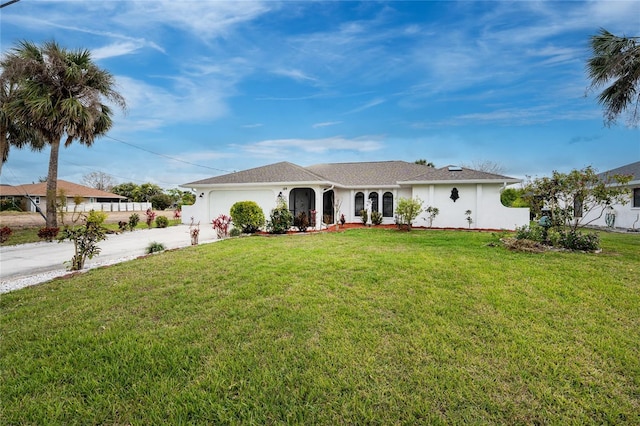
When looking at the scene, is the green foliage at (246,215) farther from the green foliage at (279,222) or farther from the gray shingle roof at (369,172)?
the gray shingle roof at (369,172)

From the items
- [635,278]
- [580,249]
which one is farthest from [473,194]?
[635,278]

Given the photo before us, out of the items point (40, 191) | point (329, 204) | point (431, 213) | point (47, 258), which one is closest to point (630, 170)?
point (431, 213)

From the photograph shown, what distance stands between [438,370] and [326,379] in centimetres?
121

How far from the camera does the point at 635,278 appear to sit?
602cm

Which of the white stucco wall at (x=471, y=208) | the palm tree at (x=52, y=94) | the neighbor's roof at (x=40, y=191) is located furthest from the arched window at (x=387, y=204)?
the neighbor's roof at (x=40, y=191)

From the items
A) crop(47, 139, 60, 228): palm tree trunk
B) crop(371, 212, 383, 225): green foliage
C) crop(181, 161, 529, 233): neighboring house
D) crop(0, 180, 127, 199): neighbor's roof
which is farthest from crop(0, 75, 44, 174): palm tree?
crop(0, 180, 127, 199): neighbor's roof

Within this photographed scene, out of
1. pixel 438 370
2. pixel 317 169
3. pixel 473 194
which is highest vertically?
pixel 317 169

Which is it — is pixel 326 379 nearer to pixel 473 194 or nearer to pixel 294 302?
pixel 294 302

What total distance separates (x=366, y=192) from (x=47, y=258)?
16373 mm

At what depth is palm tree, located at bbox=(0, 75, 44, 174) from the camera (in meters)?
15.3

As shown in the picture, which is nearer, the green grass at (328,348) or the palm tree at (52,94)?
the green grass at (328,348)

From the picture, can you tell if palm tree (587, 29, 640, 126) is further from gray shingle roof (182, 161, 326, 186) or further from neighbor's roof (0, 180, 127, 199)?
neighbor's roof (0, 180, 127, 199)

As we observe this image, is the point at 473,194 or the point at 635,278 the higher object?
the point at 473,194

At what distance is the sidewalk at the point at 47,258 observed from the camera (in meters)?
6.90
